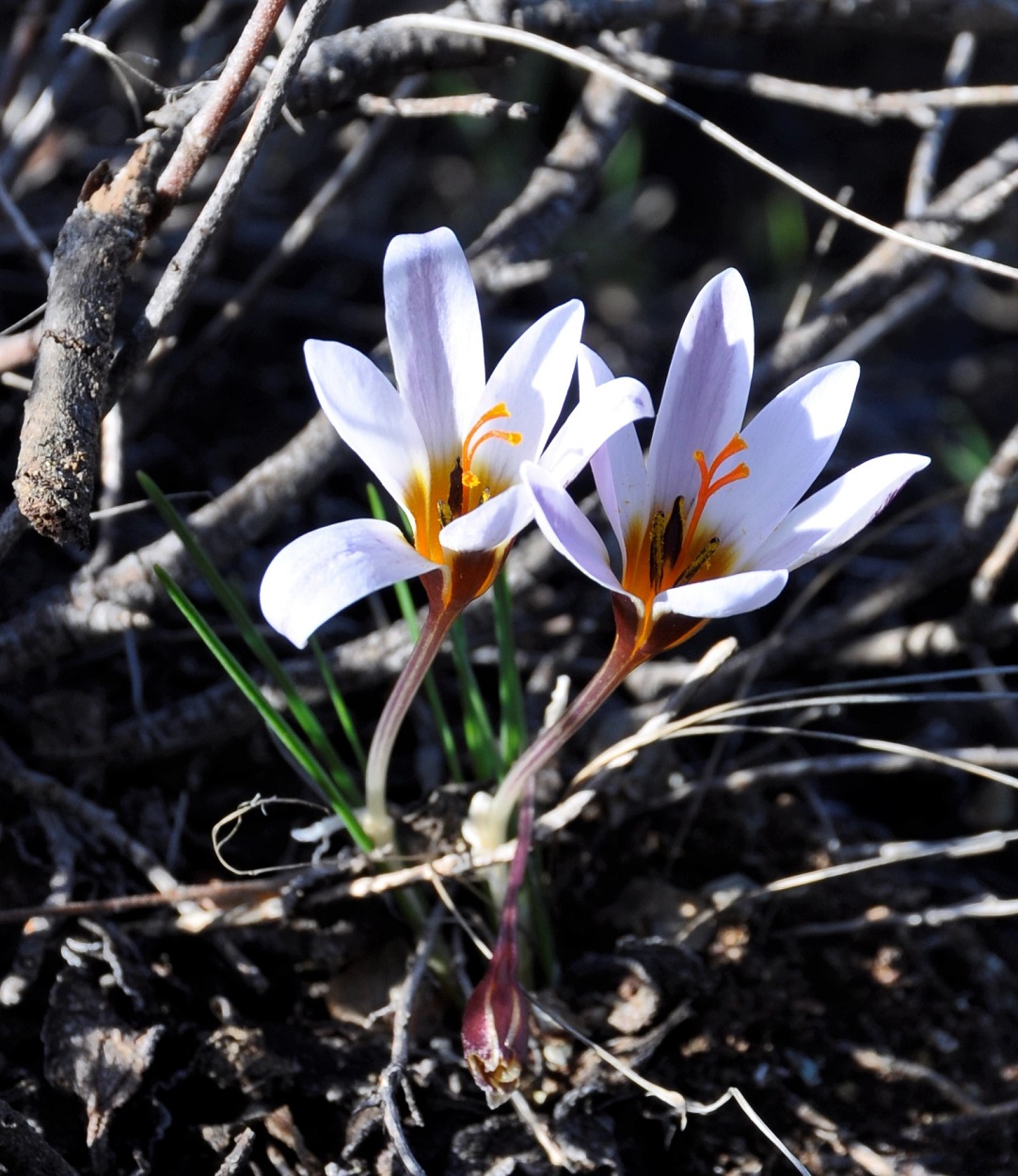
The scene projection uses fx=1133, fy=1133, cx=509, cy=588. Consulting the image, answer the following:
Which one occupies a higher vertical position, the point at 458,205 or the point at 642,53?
the point at 642,53

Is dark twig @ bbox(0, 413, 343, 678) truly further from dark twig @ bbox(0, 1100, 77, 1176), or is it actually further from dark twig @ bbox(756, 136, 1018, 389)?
dark twig @ bbox(756, 136, 1018, 389)

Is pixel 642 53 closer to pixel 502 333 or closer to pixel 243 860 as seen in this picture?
pixel 502 333

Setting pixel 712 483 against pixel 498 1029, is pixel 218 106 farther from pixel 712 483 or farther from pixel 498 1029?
pixel 498 1029

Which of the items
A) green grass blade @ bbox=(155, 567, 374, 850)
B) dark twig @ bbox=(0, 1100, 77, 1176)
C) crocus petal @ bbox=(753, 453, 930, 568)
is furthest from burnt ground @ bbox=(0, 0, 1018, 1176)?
crocus petal @ bbox=(753, 453, 930, 568)

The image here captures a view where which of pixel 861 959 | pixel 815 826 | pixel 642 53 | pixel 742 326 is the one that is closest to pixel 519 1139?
pixel 861 959

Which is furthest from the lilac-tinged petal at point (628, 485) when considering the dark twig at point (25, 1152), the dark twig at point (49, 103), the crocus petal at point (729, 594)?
the dark twig at point (49, 103)

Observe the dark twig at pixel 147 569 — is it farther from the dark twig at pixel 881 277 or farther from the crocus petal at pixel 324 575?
the dark twig at pixel 881 277
